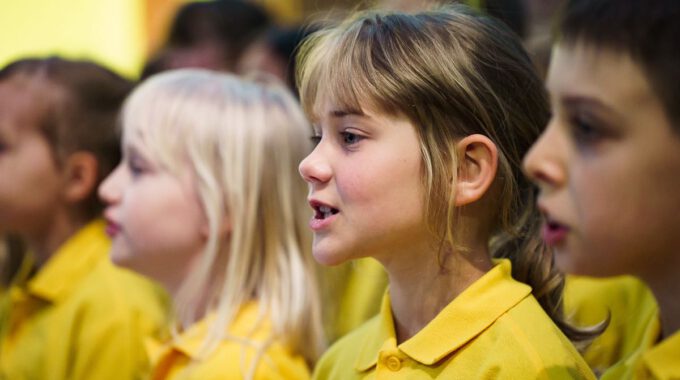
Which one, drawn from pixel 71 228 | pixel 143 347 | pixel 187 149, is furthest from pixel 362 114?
pixel 71 228

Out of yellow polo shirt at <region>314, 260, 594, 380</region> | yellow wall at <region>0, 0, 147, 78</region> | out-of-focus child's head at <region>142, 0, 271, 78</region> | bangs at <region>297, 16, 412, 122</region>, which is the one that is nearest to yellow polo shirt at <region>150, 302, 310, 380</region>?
yellow polo shirt at <region>314, 260, 594, 380</region>

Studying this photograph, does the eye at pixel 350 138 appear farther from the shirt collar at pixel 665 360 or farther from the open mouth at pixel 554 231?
the shirt collar at pixel 665 360

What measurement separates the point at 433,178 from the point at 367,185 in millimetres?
90

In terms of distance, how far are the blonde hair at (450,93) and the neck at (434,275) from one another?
3 centimetres

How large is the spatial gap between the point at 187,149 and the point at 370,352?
0.67 meters

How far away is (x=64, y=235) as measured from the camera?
2232 millimetres

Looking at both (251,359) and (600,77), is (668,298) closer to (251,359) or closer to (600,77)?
(600,77)

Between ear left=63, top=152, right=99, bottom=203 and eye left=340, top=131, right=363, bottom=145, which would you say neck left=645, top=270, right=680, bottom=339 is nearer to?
eye left=340, top=131, right=363, bottom=145

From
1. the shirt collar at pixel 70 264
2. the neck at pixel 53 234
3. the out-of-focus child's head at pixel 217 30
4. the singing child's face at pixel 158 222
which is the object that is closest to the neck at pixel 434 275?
the singing child's face at pixel 158 222

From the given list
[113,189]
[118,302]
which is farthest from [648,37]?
[118,302]

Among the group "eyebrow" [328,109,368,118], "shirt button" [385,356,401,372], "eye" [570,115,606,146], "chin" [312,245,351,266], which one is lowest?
"shirt button" [385,356,401,372]

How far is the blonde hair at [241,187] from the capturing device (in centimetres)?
179

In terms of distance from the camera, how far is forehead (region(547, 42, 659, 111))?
1011 millimetres

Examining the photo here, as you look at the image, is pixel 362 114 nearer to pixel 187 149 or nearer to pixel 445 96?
pixel 445 96
